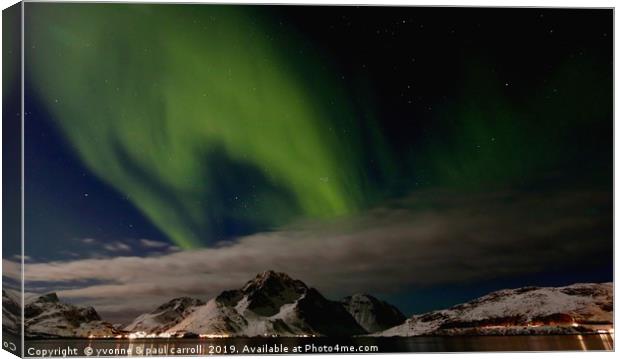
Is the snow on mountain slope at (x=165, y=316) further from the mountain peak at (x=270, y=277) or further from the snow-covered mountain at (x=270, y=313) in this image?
the mountain peak at (x=270, y=277)

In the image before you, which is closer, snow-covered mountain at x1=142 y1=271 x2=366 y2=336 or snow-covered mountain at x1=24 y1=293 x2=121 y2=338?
snow-covered mountain at x1=24 y1=293 x2=121 y2=338

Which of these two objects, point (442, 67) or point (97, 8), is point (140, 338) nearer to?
point (97, 8)

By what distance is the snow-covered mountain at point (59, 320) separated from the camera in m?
10.5

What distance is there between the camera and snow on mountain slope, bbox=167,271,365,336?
10.8m

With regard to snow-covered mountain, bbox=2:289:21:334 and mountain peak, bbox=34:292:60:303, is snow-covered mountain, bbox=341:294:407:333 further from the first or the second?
snow-covered mountain, bbox=2:289:21:334

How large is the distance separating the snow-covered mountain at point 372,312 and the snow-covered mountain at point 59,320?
79.2 inches

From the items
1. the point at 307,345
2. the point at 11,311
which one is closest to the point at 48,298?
the point at 11,311

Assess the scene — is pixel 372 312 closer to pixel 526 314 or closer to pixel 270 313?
pixel 270 313

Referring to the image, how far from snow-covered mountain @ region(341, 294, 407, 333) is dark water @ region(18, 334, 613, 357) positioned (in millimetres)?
131

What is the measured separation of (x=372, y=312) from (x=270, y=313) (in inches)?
34.9

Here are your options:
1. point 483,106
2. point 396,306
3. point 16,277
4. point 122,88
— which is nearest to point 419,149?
point 483,106

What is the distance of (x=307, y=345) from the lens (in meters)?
10.9

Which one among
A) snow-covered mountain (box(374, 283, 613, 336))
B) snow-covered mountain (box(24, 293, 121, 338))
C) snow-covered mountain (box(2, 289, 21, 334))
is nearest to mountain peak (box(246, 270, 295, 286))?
snow-covered mountain (box(374, 283, 613, 336))

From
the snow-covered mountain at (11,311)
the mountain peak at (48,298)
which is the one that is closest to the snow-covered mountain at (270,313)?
the mountain peak at (48,298)
